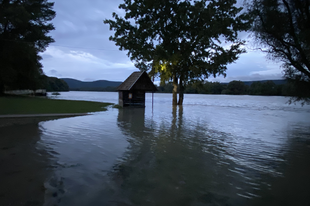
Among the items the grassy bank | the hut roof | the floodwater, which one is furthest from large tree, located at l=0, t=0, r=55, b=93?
the floodwater

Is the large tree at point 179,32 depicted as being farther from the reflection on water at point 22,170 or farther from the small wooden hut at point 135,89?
the reflection on water at point 22,170

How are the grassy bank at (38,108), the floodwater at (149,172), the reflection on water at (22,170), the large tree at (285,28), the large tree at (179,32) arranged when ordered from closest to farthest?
1. the reflection on water at (22,170)
2. the floodwater at (149,172)
3. the large tree at (285,28)
4. the grassy bank at (38,108)
5. the large tree at (179,32)

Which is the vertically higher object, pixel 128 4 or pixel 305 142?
pixel 128 4

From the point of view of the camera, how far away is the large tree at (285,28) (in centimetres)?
1269

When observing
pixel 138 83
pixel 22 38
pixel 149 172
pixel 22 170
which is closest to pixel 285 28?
pixel 149 172

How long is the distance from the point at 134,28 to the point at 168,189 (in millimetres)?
31246

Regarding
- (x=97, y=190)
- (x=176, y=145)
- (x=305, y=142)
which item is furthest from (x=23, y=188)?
(x=305, y=142)

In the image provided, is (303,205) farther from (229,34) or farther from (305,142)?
(229,34)

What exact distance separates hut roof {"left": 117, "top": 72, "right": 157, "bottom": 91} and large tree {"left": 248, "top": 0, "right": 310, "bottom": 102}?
60.2 feet

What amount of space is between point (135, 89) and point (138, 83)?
998mm

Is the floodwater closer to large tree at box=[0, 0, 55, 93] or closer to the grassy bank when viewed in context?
the grassy bank

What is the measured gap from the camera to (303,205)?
4227 mm

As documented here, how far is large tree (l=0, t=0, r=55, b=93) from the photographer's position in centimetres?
3164

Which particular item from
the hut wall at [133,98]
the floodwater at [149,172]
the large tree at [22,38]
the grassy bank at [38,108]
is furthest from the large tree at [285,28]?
the large tree at [22,38]
